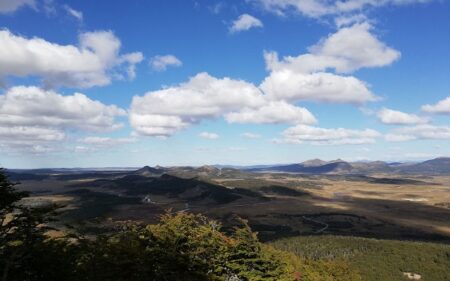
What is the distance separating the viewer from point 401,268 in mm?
174000

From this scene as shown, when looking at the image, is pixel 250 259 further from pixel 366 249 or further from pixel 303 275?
pixel 366 249

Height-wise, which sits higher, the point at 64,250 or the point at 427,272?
the point at 64,250

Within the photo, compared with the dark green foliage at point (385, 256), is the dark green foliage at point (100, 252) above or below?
above

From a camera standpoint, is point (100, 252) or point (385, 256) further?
point (385, 256)

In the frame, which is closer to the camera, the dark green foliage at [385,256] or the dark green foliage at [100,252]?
the dark green foliage at [100,252]

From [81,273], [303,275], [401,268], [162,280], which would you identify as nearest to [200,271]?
[162,280]

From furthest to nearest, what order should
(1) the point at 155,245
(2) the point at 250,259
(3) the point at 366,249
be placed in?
(3) the point at 366,249 < (2) the point at 250,259 < (1) the point at 155,245

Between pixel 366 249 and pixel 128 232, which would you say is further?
pixel 366 249

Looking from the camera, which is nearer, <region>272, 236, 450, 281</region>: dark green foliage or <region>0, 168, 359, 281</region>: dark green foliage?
<region>0, 168, 359, 281</region>: dark green foliage

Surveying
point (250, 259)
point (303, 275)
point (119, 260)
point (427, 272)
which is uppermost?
point (119, 260)

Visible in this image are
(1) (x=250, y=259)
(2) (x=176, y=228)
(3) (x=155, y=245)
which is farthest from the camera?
(1) (x=250, y=259)

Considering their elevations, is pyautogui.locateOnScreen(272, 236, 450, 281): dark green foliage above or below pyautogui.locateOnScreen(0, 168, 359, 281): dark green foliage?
below

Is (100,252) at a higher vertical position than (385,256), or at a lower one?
higher

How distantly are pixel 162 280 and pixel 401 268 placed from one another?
164053mm
